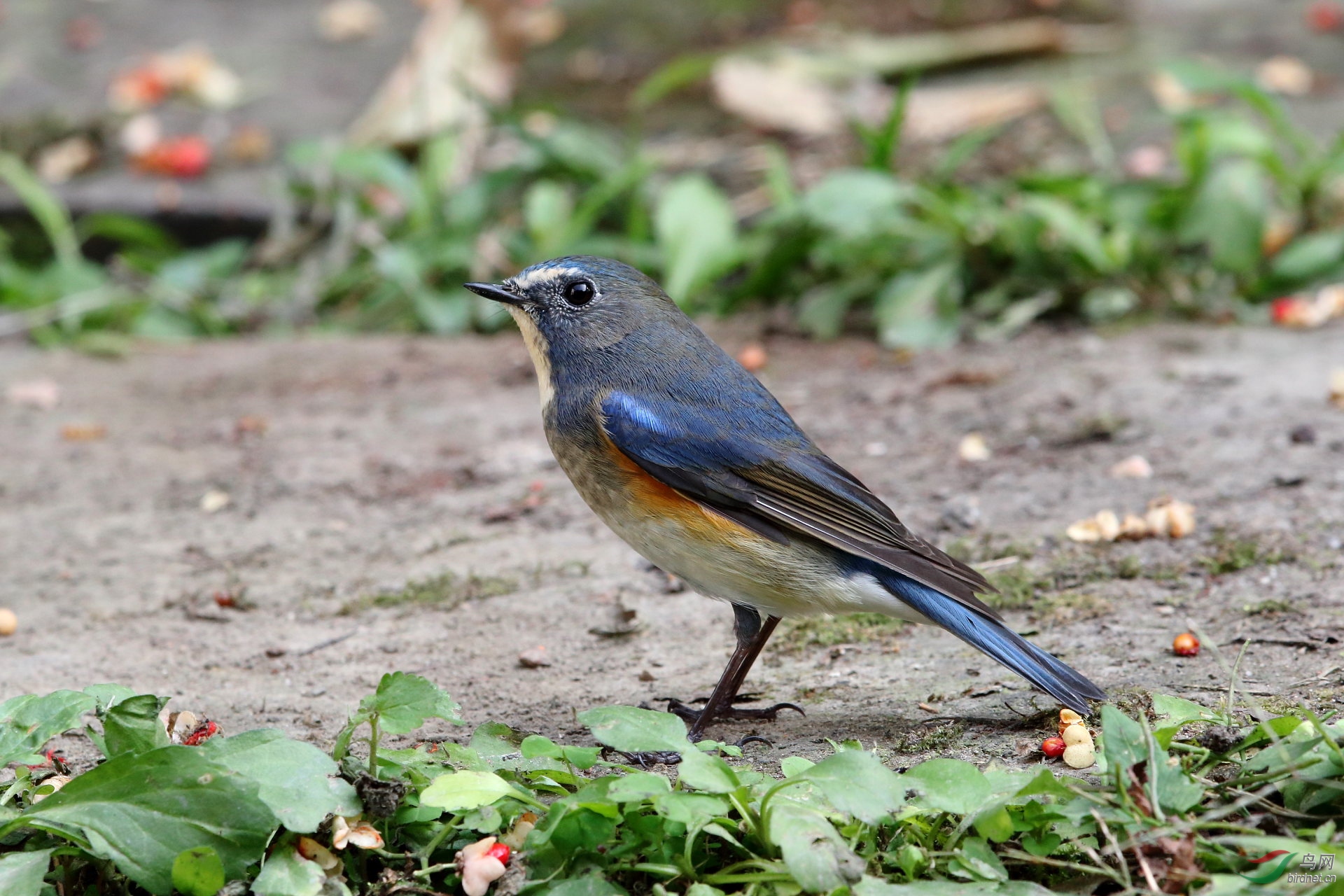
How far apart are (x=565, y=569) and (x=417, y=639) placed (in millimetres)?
618

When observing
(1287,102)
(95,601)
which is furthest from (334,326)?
(1287,102)

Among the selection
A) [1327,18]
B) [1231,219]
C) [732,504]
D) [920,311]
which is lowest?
[920,311]

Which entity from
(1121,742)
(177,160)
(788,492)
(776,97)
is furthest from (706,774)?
(177,160)

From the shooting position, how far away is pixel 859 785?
255 centimetres

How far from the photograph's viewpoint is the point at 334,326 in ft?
22.7

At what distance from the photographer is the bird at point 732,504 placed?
3.35 metres

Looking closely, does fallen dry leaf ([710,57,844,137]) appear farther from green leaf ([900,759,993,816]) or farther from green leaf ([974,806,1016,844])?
green leaf ([974,806,1016,844])

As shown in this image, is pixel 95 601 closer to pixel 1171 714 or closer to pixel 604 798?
pixel 604 798

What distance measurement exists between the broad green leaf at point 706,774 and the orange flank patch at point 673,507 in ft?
2.96

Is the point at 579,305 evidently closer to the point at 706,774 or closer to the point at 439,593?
the point at 439,593

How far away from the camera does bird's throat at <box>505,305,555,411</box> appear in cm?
379

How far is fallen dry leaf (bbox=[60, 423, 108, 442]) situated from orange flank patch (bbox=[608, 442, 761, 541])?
290cm

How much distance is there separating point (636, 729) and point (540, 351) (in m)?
1.46

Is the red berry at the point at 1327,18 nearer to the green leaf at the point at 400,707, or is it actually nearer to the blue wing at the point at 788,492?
the blue wing at the point at 788,492
